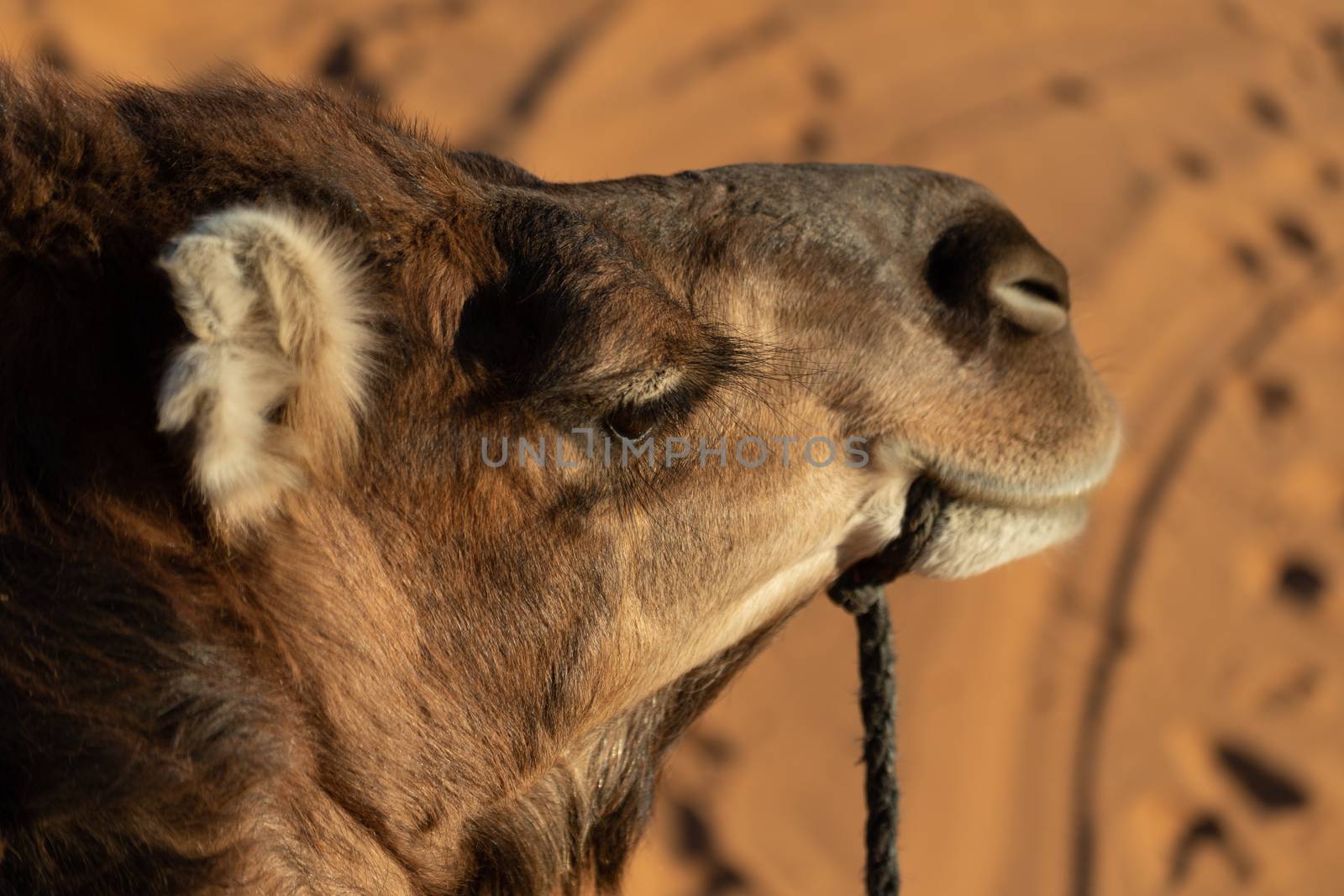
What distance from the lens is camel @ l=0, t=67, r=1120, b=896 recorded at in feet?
3.92

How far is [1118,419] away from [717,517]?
0.76m

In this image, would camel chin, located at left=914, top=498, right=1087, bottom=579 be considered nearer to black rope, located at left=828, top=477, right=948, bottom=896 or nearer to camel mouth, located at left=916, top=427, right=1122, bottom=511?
camel mouth, located at left=916, top=427, right=1122, bottom=511

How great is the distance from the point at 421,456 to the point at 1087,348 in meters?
3.75

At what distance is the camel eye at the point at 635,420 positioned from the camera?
4.82 ft

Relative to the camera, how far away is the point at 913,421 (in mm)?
1780

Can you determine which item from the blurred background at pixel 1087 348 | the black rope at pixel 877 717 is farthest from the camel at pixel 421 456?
the blurred background at pixel 1087 348

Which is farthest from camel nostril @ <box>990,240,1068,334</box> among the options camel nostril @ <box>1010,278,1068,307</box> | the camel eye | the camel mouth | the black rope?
the camel eye

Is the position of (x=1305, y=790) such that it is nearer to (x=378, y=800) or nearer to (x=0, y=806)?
(x=378, y=800)

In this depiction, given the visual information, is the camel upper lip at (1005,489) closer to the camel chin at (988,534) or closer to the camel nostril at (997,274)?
the camel chin at (988,534)

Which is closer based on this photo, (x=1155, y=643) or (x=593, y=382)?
(x=593, y=382)

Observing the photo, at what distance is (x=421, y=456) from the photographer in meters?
1.40

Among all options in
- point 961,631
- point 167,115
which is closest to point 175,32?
point 961,631

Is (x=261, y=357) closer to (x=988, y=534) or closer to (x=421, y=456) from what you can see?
(x=421, y=456)

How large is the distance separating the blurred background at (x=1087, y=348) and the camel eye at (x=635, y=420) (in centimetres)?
77
